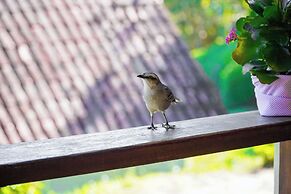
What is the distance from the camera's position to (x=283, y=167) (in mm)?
1118

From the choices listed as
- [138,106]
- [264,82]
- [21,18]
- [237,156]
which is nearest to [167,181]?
[237,156]

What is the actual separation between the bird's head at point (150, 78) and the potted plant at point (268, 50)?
0.54 ft

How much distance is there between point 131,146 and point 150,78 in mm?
187

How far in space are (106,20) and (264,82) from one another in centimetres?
172

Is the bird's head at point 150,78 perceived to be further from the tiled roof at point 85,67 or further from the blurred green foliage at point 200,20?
the blurred green foliage at point 200,20

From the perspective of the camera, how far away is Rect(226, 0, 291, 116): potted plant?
102 centimetres

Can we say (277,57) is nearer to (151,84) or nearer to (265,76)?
(265,76)

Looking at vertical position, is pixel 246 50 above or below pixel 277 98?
above

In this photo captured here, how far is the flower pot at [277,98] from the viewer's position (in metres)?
1.07

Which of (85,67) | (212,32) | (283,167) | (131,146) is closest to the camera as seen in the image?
(131,146)

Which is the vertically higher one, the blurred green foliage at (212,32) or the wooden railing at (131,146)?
the wooden railing at (131,146)

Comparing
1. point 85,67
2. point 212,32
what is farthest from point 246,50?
point 212,32

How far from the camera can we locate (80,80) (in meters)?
2.47

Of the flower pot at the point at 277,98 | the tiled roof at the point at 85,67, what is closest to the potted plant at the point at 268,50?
the flower pot at the point at 277,98
